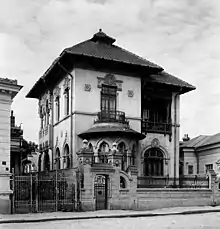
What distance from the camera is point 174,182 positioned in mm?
27375

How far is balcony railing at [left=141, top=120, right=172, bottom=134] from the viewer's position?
3005 cm

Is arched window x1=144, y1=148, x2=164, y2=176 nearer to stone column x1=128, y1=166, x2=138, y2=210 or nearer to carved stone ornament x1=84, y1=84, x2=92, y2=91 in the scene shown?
carved stone ornament x1=84, y1=84, x2=92, y2=91

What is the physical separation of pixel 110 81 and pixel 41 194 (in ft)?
34.0

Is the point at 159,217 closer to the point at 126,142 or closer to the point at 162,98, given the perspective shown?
the point at 126,142

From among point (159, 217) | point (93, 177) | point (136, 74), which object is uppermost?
point (136, 74)

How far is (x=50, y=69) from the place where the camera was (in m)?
30.2

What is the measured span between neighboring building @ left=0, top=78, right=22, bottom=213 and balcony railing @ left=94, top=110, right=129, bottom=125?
871cm

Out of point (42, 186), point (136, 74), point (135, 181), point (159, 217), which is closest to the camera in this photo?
point (159, 217)

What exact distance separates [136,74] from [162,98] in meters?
2.85

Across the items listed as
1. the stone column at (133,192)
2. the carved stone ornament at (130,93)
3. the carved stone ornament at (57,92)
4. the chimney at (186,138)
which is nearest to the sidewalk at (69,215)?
the stone column at (133,192)

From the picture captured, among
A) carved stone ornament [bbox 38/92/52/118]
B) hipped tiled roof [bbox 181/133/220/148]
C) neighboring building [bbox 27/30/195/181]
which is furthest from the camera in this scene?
hipped tiled roof [bbox 181/133/220/148]

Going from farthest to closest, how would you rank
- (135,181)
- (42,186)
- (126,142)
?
(126,142)
(135,181)
(42,186)

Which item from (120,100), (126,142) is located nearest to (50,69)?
(120,100)

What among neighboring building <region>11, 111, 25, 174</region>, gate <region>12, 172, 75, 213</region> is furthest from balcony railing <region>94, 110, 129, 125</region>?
neighboring building <region>11, 111, 25, 174</region>
